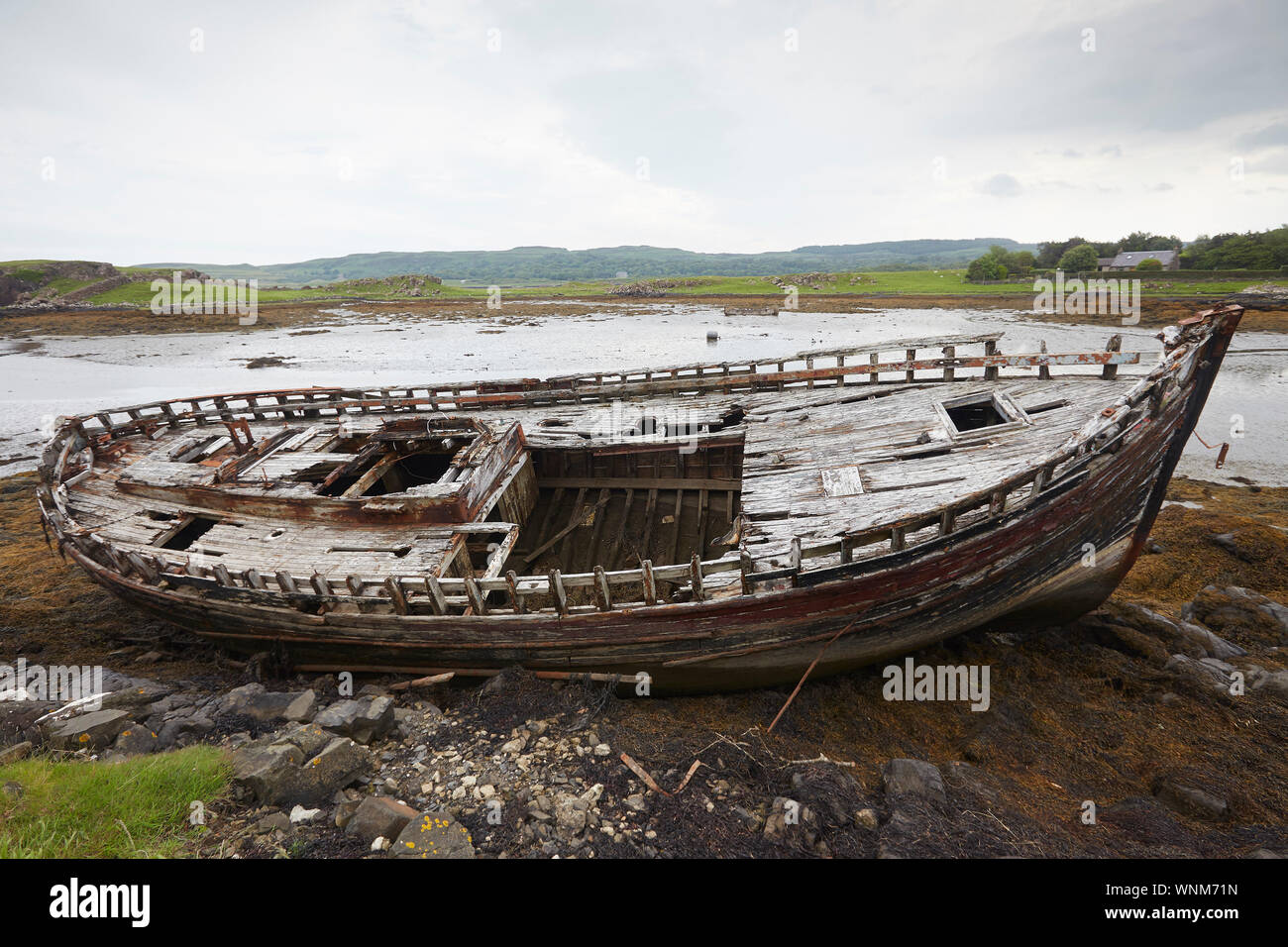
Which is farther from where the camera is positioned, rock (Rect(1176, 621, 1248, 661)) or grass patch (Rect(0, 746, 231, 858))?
rock (Rect(1176, 621, 1248, 661))

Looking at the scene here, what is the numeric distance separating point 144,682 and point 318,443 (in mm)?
6763

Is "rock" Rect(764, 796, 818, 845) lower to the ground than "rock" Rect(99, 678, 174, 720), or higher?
lower

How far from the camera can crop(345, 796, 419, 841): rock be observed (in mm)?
6211

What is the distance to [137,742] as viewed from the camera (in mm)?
7871

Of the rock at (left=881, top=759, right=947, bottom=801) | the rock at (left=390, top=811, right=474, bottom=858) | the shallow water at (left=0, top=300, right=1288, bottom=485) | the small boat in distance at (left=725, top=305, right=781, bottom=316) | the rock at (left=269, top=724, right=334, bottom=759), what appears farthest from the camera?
the small boat in distance at (left=725, top=305, right=781, bottom=316)

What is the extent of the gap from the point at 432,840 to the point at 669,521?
9284 millimetres

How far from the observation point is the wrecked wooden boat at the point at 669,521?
8797mm

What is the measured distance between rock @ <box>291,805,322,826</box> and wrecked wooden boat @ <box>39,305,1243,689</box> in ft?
10.6

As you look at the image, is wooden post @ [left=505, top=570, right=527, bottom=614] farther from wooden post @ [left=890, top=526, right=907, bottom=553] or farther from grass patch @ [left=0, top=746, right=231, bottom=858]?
wooden post @ [left=890, top=526, right=907, bottom=553]
